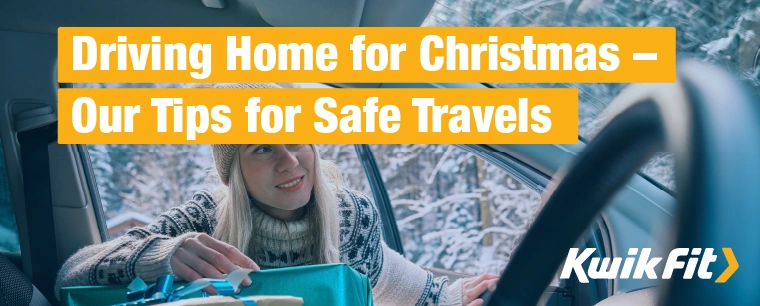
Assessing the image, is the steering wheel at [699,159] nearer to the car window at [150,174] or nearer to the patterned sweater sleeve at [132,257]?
the patterned sweater sleeve at [132,257]

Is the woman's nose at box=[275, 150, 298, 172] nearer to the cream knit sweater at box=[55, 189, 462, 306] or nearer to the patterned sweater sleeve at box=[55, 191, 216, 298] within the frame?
the cream knit sweater at box=[55, 189, 462, 306]

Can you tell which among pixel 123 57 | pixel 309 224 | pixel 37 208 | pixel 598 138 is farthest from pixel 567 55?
pixel 598 138

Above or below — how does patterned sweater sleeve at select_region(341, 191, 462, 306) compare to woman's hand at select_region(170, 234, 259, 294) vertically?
below

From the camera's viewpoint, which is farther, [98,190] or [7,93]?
[98,190]

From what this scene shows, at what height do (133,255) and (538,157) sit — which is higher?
(538,157)

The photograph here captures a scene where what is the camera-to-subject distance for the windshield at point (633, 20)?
4.17 ft

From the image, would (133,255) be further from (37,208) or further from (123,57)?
(123,57)

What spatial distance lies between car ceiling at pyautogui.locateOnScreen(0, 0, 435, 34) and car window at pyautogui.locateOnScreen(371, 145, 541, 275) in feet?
6.22

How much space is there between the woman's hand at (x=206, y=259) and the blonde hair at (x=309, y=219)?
15.9 inches

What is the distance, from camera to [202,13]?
1781 millimetres

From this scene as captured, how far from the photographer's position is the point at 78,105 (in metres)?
1.88

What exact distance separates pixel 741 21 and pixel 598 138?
98 centimetres

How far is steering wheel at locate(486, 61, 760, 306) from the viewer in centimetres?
30

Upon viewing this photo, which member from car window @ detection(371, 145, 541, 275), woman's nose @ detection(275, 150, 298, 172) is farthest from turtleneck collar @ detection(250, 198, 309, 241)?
car window @ detection(371, 145, 541, 275)
